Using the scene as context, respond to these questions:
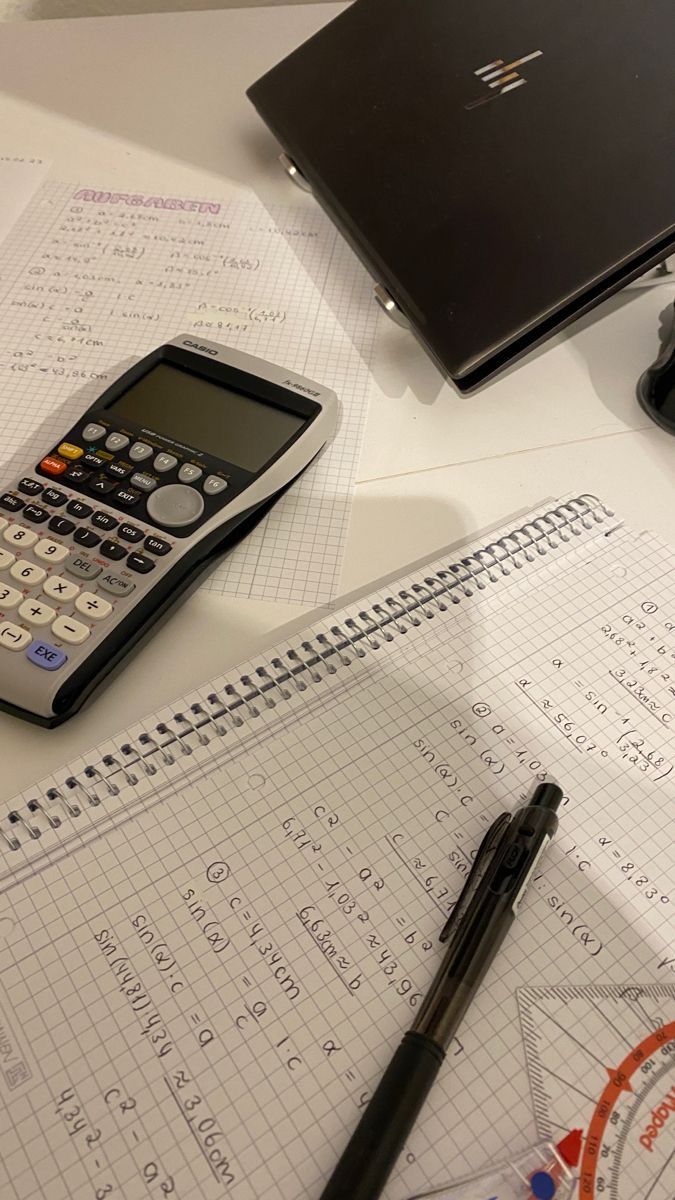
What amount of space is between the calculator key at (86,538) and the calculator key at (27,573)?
25mm

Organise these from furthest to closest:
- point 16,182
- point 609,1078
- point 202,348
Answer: point 16,182 → point 202,348 → point 609,1078

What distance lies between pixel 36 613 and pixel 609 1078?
31 centimetres

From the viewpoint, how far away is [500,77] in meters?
0.57

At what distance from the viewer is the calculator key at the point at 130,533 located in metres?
0.45

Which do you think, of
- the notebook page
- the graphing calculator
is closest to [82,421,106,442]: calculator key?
the graphing calculator

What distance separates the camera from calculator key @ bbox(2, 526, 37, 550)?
0.44 meters

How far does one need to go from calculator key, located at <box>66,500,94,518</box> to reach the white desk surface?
0.07m

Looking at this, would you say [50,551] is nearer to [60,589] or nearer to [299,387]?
[60,589]

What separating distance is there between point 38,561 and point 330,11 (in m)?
0.72

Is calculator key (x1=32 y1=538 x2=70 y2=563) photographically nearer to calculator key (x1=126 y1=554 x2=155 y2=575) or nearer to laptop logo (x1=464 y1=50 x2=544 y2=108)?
calculator key (x1=126 y1=554 x2=155 y2=575)

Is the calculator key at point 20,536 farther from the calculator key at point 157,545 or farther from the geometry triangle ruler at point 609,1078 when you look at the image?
the geometry triangle ruler at point 609,1078

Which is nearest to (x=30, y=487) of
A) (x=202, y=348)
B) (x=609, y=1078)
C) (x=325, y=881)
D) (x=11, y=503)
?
(x=11, y=503)

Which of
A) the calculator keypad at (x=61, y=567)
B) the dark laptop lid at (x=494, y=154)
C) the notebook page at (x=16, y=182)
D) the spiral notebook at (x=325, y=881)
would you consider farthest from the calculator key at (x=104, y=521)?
the notebook page at (x=16, y=182)

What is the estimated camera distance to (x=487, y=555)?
0.49 m
